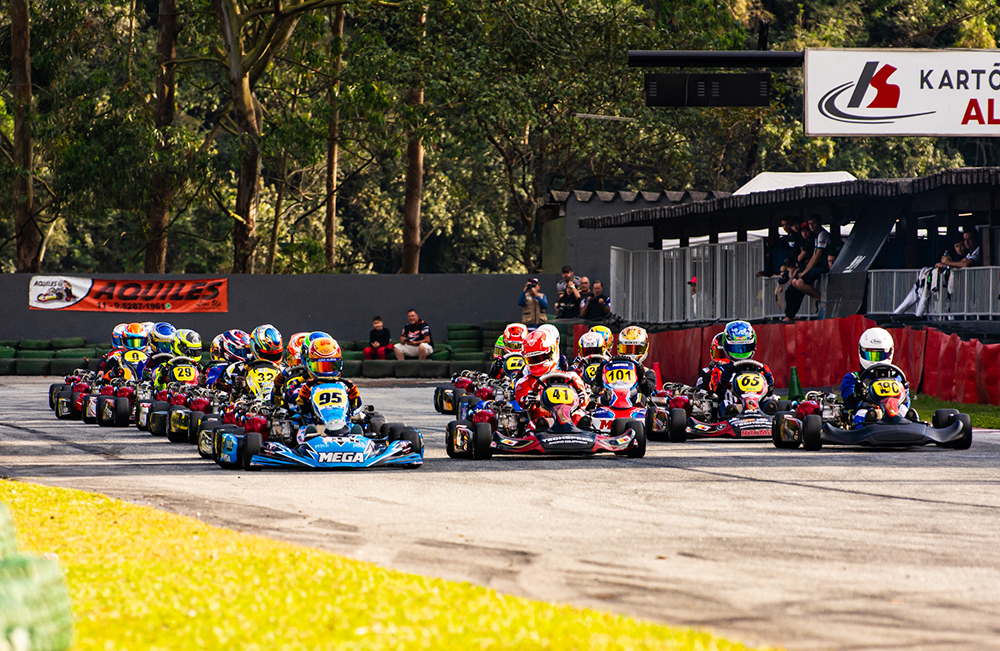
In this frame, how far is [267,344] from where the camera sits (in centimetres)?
1476

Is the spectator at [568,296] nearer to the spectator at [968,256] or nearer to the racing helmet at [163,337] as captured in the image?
the spectator at [968,256]

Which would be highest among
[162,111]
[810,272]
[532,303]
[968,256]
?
[162,111]

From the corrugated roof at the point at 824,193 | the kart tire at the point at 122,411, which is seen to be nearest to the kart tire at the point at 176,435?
the kart tire at the point at 122,411

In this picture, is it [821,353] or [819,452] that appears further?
[821,353]

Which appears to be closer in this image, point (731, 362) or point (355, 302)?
point (731, 362)

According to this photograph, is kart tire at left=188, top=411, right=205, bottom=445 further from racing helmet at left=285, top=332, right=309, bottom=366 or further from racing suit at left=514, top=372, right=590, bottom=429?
racing suit at left=514, top=372, right=590, bottom=429

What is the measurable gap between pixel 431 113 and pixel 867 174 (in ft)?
57.7

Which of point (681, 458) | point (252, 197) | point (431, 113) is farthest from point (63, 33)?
point (681, 458)

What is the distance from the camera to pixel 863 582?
257 inches

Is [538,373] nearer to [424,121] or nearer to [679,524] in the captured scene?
[679,524]

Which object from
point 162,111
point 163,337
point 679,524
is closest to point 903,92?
point 163,337

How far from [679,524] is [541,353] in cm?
509

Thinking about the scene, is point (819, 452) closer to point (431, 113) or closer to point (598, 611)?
point (598, 611)

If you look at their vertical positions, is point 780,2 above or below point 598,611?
above
